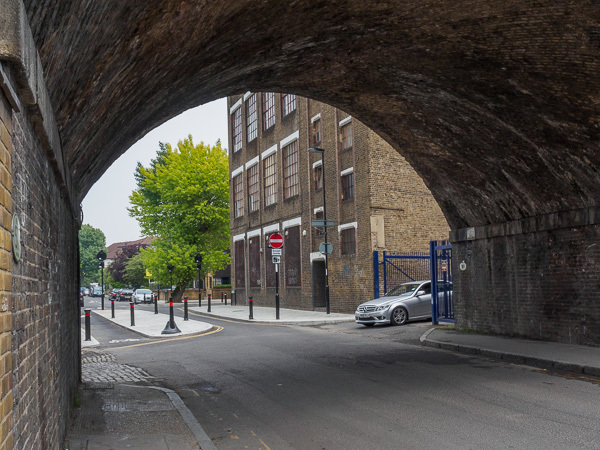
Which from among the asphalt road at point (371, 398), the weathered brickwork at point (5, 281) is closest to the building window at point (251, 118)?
the asphalt road at point (371, 398)

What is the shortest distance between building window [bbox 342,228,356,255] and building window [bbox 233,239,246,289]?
13.0 meters

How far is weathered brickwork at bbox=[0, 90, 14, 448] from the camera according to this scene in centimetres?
250

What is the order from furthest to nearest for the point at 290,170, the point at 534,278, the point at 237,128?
the point at 237,128, the point at 290,170, the point at 534,278

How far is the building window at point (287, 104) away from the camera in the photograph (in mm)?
32125

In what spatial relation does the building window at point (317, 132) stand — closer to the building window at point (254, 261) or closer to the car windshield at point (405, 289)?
the building window at point (254, 261)

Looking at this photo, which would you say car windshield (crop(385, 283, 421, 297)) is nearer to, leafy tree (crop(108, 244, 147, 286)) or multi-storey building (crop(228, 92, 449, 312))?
multi-storey building (crop(228, 92, 449, 312))

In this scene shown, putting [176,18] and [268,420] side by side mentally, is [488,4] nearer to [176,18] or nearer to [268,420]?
[176,18]

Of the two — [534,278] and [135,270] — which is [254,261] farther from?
[135,270]

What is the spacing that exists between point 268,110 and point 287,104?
3.03 meters

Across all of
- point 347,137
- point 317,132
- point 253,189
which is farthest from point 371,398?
point 253,189

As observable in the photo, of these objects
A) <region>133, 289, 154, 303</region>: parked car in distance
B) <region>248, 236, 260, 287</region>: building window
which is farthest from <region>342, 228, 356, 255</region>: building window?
<region>133, 289, 154, 303</region>: parked car in distance

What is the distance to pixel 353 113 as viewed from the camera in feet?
47.2

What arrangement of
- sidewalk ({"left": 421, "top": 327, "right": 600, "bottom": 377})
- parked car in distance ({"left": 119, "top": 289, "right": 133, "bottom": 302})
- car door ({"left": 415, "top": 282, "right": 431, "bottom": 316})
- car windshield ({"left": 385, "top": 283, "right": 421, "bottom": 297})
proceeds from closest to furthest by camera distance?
sidewalk ({"left": 421, "top": 327, "right": 600, "bottom": 377}) < car door ({"left": 415, "top": 282, "right": 431, "bottom": 316}) < car windshield ({"left": 385, "top": 283, "right": 421, "bottom": 297}) < parked car in distance ({"left": 119, "top": 289, "right": 133, "bottom": 302})

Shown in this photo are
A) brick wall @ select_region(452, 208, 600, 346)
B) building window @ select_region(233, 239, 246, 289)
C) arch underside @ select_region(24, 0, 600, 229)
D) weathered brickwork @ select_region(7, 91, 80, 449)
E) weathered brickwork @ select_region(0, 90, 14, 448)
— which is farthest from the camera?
building window @ select_region(233, 239, 246, 289)
